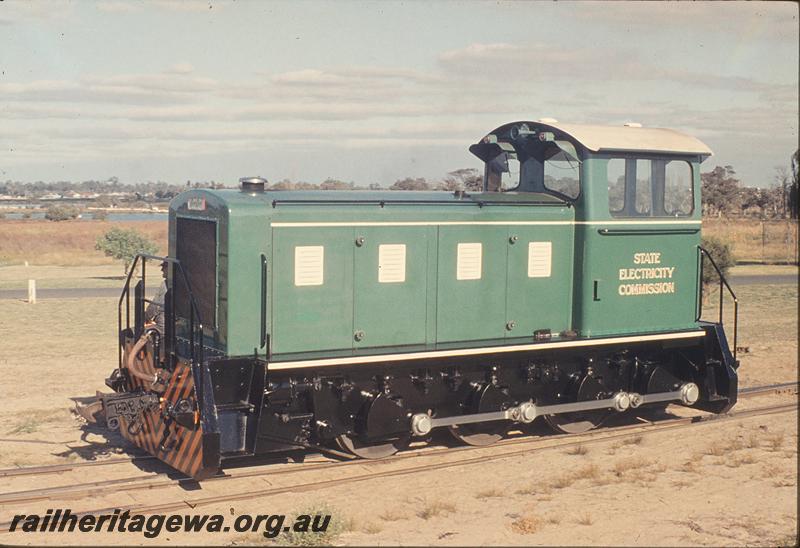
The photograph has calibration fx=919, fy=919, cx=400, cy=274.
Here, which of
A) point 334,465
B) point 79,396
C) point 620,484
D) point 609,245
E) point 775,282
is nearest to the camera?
point 620,484

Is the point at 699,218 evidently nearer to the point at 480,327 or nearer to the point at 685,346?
the point at 685,346

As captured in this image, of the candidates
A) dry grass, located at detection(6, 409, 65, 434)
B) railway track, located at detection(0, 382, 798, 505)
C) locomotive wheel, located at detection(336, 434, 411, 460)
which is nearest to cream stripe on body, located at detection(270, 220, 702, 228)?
locomotive wheel, located at detection(336, 434, 411, 460)

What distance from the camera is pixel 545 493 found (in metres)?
9.59

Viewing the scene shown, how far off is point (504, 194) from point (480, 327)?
1.94m

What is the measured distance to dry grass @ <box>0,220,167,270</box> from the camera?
46.8 m

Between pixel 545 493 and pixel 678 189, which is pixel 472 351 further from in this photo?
pixel 678 189

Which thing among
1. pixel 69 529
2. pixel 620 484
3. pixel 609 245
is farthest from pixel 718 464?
pixel 69 529

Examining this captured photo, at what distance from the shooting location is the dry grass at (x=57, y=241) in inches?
1844

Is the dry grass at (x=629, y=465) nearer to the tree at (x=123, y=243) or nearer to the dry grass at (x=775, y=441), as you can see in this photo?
the dry grass at (x=775, y=441)

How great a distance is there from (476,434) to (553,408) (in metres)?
1.03

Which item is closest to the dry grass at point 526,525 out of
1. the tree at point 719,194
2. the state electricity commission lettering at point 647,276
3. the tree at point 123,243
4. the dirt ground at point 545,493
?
the dirt ground at point 545,493

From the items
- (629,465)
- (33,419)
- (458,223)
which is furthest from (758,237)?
(33,419)

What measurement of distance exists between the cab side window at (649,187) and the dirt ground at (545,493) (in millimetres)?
3006

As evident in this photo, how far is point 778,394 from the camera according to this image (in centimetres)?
1521
